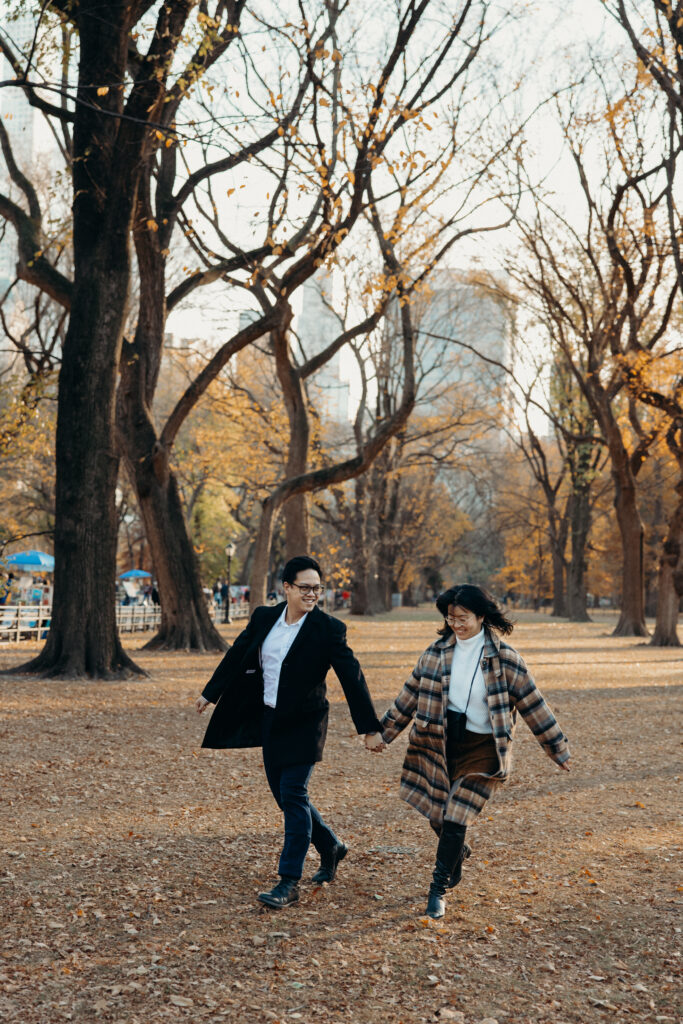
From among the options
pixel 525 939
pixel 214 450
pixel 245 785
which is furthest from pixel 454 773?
pixel 214 450

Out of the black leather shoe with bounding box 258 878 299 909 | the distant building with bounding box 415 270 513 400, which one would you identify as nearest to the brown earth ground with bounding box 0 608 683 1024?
the black leather shoe with bounding box 258 878 299 909

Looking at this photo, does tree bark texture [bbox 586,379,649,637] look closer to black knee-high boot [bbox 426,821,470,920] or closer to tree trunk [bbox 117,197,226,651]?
tree trunk [bbox 117,197,226,651]

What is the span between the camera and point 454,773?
203 inches

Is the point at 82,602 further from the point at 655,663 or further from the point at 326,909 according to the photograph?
the point at 655,663

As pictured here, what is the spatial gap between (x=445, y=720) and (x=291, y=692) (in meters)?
0.76

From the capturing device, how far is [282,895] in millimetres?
5160

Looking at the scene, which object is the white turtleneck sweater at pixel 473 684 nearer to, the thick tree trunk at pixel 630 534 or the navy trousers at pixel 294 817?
the navy trousers at pixel 294 817

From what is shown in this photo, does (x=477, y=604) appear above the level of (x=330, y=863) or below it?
above

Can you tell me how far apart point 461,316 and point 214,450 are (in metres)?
12.6

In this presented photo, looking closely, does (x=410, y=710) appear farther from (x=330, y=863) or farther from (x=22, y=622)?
(x=22, y=622)

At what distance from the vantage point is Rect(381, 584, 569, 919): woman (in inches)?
199

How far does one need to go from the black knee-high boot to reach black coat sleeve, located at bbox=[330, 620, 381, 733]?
585 mm

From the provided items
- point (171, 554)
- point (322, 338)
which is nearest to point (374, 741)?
point (171, 554)

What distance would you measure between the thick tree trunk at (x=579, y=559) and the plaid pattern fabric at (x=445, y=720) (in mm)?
38387
